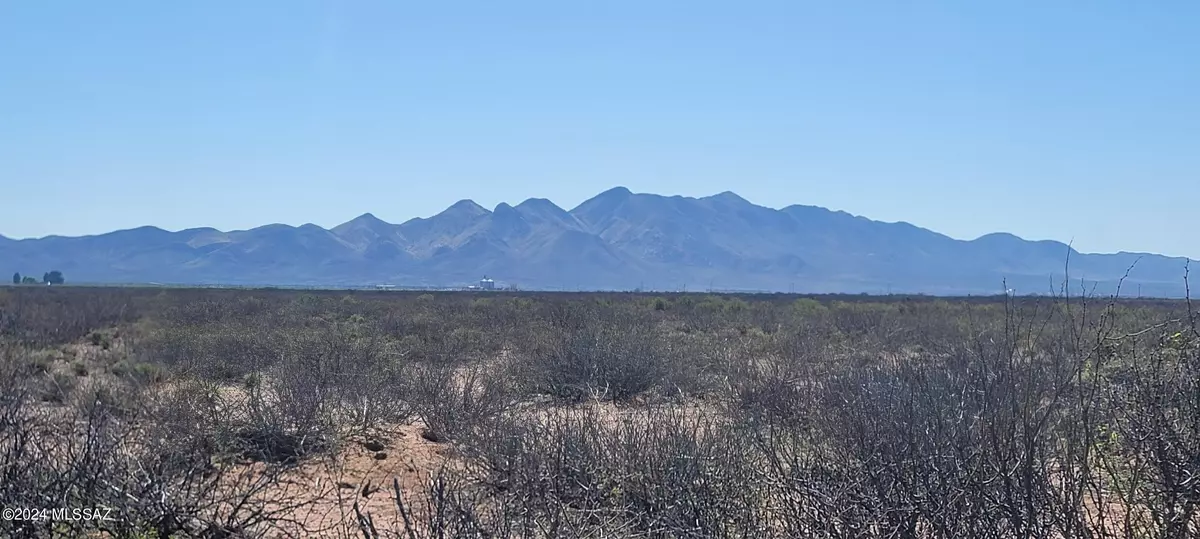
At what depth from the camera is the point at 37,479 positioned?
Result: 5711mm

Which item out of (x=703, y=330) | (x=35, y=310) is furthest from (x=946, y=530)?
(x=35, y=310)

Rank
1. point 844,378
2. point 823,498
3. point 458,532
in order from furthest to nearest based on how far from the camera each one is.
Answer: point 844,378
point 823,498
point 458,532

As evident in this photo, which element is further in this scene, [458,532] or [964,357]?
[964,357]

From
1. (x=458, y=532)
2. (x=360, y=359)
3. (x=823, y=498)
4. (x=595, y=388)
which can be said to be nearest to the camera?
(x=458, y=532)

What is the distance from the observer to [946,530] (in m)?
4.96

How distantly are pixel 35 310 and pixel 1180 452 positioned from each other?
3351cm

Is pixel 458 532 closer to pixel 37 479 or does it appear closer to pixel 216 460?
pixel 37 479

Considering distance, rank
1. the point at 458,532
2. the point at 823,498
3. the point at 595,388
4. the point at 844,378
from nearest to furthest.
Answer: the point at 458,532 < the point at 823,498 < the point at 844,378 < the point at 595,388

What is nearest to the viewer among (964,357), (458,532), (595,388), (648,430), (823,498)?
(458,532)

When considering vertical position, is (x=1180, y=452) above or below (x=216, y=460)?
above

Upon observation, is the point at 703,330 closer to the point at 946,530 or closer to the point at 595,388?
the point at 595,388

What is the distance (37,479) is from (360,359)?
9519 mm

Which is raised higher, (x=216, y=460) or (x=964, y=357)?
(x=964, y=357)

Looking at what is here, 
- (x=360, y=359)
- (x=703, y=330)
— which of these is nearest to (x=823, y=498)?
(x=360, y=359)
